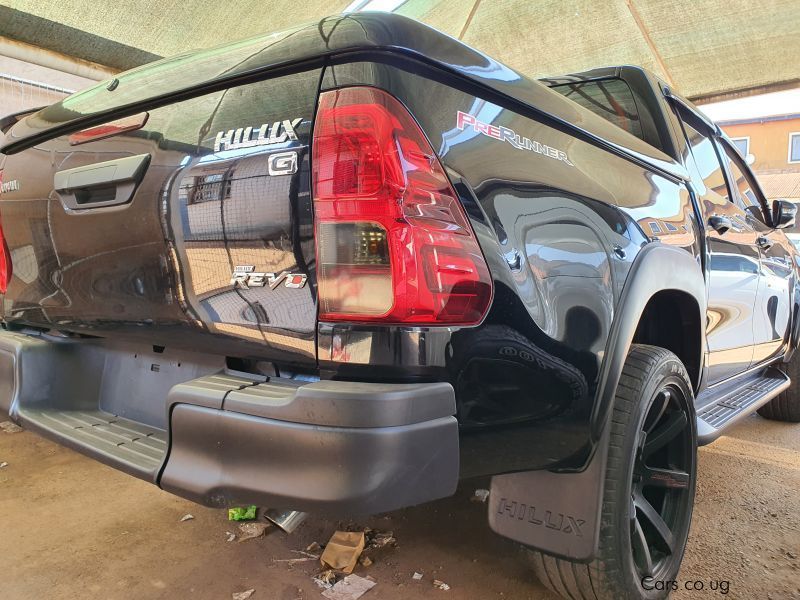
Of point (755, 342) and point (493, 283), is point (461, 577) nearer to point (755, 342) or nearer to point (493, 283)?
point (493, 283)

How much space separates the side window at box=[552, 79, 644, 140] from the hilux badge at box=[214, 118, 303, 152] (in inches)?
69.6

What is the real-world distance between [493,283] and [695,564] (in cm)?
167

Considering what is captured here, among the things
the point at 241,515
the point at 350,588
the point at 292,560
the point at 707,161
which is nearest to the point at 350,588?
the point at 350,588

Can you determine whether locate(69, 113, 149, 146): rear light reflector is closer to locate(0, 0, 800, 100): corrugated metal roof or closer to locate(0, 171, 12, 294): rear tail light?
locate(0, 171, 12, 294): rear tail light

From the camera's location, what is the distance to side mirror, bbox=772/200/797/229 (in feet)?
11.0

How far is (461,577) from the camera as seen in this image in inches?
80.0

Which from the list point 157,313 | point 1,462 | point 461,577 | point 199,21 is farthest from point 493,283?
point 199,21

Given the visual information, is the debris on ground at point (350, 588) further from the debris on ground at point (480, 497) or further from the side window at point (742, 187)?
the side window at point (742, 187)

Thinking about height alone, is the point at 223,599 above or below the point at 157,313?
below

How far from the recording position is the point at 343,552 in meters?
2.05

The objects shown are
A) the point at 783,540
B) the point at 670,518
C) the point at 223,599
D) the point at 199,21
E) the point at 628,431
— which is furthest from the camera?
the point at 199,21

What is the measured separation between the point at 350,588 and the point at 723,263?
2.04 meters

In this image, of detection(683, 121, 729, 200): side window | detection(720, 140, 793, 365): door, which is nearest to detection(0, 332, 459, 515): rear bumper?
detection(683, 121, 729, 200): side window

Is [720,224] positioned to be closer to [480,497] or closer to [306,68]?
[480,497]
